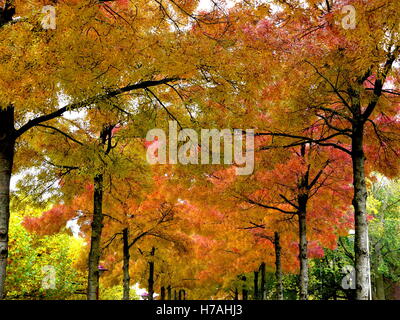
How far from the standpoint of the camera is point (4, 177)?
629 centimetres

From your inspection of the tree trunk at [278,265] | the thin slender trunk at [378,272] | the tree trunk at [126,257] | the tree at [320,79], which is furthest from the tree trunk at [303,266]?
the thin slender trunk at [378,272]

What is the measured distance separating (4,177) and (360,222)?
20.7ft

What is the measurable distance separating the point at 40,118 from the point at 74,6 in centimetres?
215

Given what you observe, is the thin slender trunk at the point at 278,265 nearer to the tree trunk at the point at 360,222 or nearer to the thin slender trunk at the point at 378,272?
the tree trunk at the point at 360,222

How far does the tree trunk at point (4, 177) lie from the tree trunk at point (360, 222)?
19.6 feet

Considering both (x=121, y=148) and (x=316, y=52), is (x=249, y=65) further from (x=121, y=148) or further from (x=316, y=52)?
(x=121, y=148)

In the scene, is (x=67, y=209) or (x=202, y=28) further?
(x=67, y=209)

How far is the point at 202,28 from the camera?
632cm

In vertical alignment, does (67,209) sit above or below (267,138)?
below

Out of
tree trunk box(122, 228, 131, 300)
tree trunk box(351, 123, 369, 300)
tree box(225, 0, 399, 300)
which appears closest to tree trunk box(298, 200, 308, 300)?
tree box(225, 0, 399, 300)

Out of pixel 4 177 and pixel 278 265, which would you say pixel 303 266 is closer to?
pixel 278 265

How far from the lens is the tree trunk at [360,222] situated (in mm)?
6961

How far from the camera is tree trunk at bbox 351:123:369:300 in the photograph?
696 centimetres
